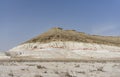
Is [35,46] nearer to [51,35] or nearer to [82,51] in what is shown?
[51,35]

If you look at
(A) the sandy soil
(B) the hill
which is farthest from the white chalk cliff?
(A) the sandy soil

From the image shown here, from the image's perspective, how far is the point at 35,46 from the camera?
9494 centimetres

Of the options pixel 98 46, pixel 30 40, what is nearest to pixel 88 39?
pixel 98 46

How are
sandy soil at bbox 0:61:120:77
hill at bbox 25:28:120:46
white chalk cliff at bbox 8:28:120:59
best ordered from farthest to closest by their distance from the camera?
1. hill at bbox 25:28:120:46
2. white chalk cliff at bbox 8:28:120:59
3. sandy soil at bbox 0:61:120:77

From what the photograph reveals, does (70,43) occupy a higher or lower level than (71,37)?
lower

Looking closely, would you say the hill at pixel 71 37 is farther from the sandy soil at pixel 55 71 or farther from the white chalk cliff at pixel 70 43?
the sandy soil at pixel 55 71

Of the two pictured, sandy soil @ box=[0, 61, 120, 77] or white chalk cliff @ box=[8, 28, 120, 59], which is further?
white chalk cliff @ box=[8, 28, 120, 59]

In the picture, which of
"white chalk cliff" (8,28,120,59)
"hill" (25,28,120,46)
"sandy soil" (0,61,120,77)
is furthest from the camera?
"hill" (25,28,120,46)

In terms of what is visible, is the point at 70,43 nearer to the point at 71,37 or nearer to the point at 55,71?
the point at 71,37

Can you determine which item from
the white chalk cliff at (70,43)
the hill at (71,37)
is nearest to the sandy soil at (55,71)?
the white chalk cliff at (70,43)

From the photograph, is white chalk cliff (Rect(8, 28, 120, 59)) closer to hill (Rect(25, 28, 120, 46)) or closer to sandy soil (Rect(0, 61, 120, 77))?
hill (Rect(25, 28, 120, 46))

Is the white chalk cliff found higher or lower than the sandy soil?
higher

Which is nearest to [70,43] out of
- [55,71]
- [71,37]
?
[71,37]

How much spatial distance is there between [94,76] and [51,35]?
267 ft
